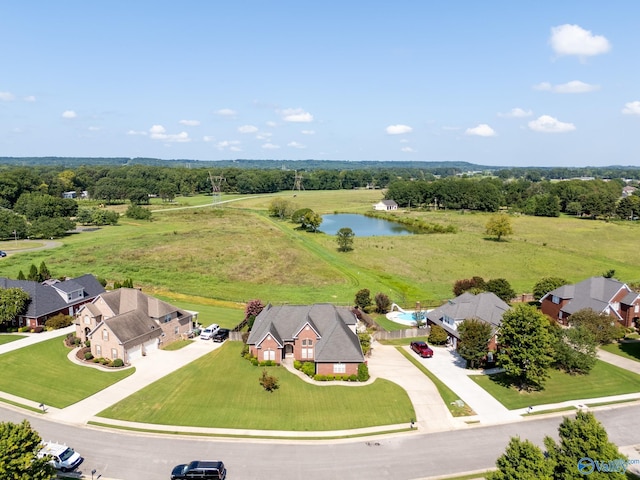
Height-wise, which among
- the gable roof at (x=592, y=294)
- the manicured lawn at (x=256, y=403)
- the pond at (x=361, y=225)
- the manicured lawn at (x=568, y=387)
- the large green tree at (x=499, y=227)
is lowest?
the manicured lawn at (x=256, y=403)

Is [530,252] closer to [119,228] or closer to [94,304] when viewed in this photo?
[94,304]

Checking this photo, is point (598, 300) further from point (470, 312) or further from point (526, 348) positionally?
point (526, 348)

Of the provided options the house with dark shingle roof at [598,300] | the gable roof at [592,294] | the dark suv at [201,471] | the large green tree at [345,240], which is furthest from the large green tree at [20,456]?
the large green tree at [345,240]

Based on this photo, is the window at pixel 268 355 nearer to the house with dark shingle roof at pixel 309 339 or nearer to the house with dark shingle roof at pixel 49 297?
the house with dark shingle roof at pixel 309 339

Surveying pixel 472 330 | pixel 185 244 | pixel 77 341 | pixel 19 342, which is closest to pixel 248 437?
pixel 472 330

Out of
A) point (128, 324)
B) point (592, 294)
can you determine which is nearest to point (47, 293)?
point (128, 324)
